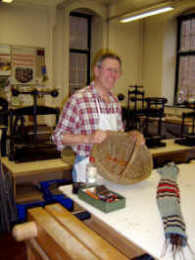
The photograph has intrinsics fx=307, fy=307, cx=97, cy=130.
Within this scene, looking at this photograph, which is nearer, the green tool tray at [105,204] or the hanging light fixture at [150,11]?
the green tool tray at [105,204]

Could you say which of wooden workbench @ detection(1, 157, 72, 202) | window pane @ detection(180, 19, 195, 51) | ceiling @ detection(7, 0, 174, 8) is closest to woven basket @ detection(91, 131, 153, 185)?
wooden workbench @ detection(1, 157, 72, 202)

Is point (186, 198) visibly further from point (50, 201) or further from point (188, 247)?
point (50, 201)

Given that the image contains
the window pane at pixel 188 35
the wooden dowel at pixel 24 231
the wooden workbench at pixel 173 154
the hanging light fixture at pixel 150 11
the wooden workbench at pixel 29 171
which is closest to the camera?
the wooden dowel at pixel 24 231

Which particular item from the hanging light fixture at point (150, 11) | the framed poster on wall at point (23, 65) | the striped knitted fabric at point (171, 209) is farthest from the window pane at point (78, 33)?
the striped knitted fabric at point (171, 209)

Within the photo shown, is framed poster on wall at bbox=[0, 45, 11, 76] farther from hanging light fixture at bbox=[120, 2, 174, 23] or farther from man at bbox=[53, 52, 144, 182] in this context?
man at bbox=[53, 52, 144, 182]

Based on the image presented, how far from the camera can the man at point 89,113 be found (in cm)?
184

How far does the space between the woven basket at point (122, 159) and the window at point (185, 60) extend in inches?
197

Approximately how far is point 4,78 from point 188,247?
5.34 m

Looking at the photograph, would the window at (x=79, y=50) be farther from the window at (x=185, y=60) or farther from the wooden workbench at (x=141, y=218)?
the wooden workbench at (x=141, y=218)

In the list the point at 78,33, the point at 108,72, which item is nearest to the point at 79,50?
the point at 78,33

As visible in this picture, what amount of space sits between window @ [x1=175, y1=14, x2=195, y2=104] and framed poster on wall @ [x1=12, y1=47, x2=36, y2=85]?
3178mm

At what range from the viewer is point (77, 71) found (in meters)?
7.18

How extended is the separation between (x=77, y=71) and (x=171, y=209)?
20.4 feet

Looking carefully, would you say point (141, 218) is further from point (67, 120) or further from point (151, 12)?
point (151, 12)
